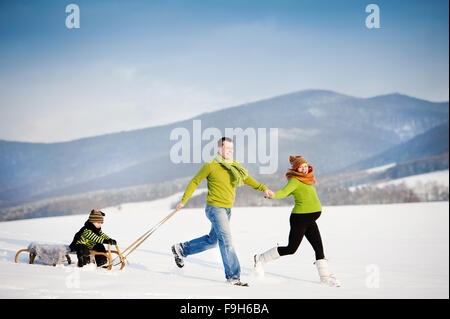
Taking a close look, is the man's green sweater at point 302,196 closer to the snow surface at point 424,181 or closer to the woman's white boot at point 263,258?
the woman's white boot at point 263,258

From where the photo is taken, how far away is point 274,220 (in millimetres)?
15820

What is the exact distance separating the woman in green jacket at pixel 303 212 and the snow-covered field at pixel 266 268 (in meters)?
0.38

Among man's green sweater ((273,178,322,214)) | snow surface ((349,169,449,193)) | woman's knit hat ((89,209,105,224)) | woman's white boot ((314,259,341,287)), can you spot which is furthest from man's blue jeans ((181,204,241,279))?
snow surface ((349,169,449,193))

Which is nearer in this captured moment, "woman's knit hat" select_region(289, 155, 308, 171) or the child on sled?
"woman's knit hat" select_region(289, 155, 308, 171)

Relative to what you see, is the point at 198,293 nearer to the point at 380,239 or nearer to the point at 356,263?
the point at 356,263

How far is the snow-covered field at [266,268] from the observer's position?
4.58 m

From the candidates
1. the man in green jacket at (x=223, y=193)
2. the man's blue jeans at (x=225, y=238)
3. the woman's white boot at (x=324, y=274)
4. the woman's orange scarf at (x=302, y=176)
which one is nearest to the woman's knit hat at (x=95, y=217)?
the man in green jacket at (x=223, y=193)

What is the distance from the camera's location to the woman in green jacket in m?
5.35

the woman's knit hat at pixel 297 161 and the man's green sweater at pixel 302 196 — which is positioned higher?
the woman's knit hat at pixel 297 161

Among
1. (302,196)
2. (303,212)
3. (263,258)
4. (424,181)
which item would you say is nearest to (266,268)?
(263,258)

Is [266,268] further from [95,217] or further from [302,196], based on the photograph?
[95,217]

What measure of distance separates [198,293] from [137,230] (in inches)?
343

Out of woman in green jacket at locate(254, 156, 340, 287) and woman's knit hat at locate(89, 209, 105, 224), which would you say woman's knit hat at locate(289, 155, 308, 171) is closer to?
woman in green jacket at locate(254, 156, 340, 287)

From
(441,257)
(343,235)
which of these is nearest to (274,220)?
(343,235)
